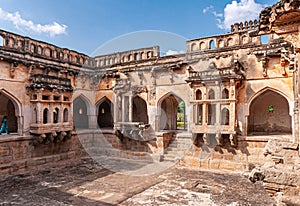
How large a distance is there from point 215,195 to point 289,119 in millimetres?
7479

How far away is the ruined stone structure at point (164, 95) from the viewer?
29.9ft

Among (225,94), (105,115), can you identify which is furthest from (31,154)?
(225,94)

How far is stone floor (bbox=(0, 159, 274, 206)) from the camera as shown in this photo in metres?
6.15

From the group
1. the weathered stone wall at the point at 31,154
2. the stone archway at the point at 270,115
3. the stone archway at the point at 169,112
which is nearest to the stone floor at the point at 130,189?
the weathered stone wall at the point at 31,154

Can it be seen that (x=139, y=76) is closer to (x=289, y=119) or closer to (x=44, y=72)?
(x=44, y=72)

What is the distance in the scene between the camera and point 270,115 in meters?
12.2

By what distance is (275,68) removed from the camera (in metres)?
8.98

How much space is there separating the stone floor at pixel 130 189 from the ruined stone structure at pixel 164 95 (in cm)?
139

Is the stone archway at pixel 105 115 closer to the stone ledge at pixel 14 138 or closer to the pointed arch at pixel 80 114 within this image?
the pointed arch at pixel 80 114

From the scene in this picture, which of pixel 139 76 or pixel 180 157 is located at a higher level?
pixel 139 76

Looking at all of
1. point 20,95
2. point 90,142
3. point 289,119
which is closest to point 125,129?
point 90,142

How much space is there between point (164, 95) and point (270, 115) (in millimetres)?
5832

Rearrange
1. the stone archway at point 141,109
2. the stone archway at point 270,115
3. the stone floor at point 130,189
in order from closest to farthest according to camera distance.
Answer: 1. the stone floor at point 130,189
2. the stone archway at point 270,115
3. the stone archway at point 141,109

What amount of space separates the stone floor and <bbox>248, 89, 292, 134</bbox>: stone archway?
4.82 metres
